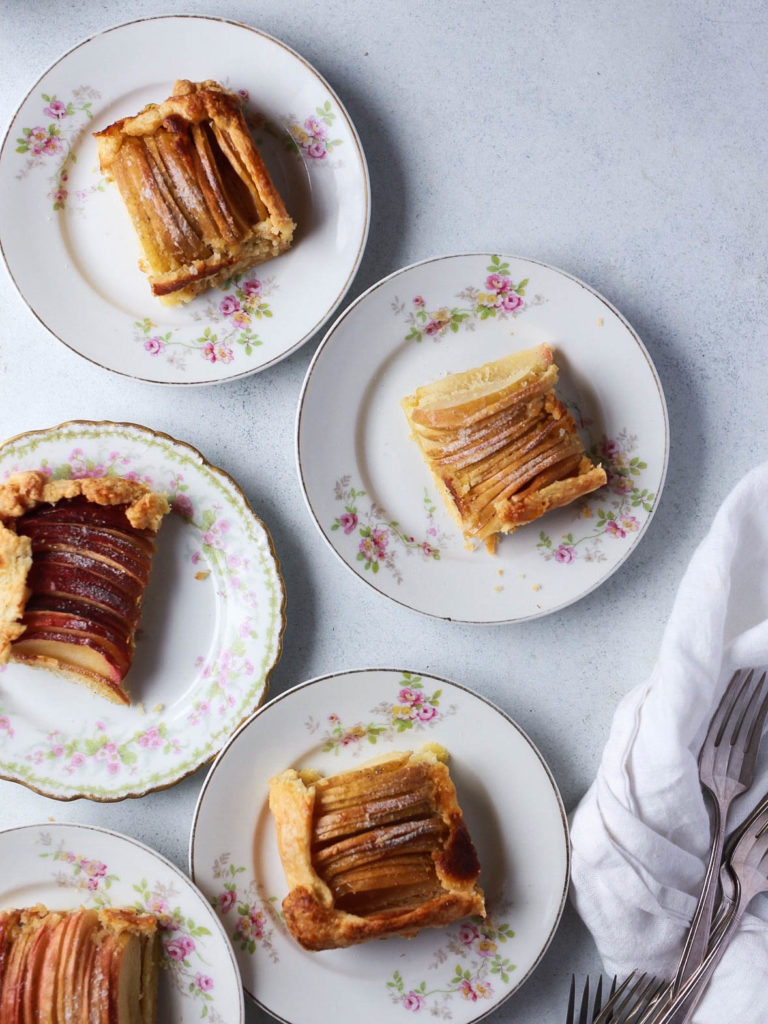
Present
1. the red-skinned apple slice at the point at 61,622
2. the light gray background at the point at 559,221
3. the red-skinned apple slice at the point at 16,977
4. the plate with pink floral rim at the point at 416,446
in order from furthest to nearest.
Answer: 1. the light gray background at the point at 559,221
2. the plate with pink floral rim at the point at 416,446
3. the red-skinned apple slice at the point at 61,622
4. the red-skinned apple slice at the point at 16,977

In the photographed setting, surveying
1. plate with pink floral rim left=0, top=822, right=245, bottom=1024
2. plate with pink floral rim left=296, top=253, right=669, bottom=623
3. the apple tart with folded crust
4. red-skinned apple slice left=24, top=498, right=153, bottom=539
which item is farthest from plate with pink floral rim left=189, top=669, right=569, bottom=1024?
red-skinned apple slice left=24, top=498, right=153, bottom=539

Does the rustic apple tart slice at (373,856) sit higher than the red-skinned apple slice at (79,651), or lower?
lower

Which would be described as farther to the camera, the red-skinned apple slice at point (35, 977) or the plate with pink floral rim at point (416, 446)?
the plate with pink floral rim at point (416, 446)

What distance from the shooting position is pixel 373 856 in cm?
282

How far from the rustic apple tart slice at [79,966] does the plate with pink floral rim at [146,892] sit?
5 centimetres

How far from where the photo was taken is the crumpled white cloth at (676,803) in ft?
9.40

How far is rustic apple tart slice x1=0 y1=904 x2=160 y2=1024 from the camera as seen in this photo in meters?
2.78

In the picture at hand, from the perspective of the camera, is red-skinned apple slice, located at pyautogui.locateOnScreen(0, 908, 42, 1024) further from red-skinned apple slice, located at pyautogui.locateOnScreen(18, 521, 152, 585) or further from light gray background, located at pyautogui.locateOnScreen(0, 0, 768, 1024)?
red-skinned apple slice, located at pyautogui.locateOnScreen(18, 521, 152, 585)

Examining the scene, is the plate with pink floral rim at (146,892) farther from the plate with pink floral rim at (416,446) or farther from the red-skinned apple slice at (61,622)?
the plate with pink floral rim at (416,446)

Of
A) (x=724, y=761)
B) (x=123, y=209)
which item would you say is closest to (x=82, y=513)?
(x=123, y=209)

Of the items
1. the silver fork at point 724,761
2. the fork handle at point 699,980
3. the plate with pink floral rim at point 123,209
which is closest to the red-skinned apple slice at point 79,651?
the plate with pink floral rim at point 123,209

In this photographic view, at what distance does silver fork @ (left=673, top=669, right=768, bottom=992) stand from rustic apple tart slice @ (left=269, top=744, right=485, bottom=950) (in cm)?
71

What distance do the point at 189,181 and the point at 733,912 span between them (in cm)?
283

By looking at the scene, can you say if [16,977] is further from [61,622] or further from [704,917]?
[704,917]
